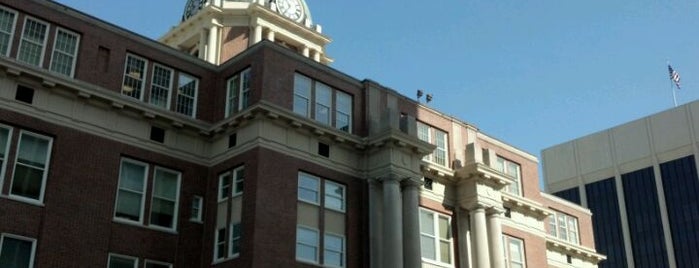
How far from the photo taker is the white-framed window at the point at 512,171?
47872 millimetres

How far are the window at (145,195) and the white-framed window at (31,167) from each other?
3.01 meters

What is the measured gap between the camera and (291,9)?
64.4 m

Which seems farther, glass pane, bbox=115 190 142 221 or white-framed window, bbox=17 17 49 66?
glass pane, bbox=115 190 142 221

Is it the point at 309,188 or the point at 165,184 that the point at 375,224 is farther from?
the point at 165,184

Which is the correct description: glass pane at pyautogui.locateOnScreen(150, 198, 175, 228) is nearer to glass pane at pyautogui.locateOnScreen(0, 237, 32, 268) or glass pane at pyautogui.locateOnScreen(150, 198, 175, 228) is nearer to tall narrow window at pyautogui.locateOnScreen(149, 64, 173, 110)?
tall narrow window at pyautogui.locateOnScreen(149, 64, 173, 110)

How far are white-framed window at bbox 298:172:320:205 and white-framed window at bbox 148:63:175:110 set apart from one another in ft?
21.2

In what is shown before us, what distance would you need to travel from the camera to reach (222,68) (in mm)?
37875

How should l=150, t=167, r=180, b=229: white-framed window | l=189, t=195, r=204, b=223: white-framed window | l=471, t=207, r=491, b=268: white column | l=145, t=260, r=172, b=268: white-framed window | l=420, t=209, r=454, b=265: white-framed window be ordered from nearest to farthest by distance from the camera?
l=145, t=260, r=172, b=268: white-framed window
l=150, t=167, r=180, b=229: white-framed window
l=189, t=195, r=204, b=223: white-framed window
l=420, t=209, r=454, b=265: white-framed window
l=471, t=207, r=491, b=268: white column

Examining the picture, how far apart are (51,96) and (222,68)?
844 cm

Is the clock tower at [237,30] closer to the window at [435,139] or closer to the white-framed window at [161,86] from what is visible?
the window at [435,139]

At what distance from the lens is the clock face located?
209ft

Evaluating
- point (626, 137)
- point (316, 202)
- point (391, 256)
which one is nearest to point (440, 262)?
point (391, 256)

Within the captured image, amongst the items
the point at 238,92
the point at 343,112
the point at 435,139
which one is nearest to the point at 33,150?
the point at 238,92

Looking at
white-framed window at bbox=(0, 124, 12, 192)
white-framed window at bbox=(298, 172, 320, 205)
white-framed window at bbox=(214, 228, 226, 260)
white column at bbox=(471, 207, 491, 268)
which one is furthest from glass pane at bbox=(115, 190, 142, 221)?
white column at bbox=(471, 207, 491, 268)
